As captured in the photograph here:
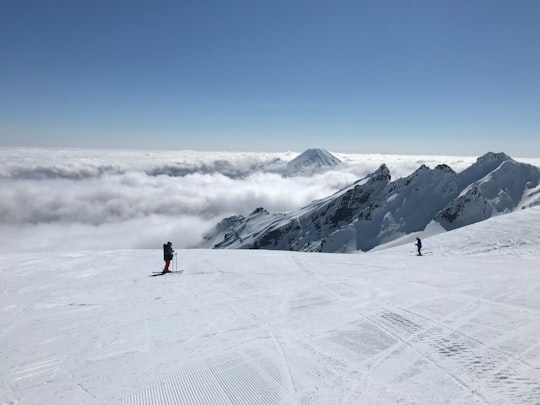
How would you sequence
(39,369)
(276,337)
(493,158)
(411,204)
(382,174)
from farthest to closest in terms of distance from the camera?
(382,174), (493,158), (411,204), (276,337), (39,369)

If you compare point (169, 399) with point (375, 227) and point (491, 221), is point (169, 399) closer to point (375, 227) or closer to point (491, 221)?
point (491, 221)

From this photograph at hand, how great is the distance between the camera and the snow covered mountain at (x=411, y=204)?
10738 cm

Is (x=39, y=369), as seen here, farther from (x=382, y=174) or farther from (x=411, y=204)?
(x=382, y=174)

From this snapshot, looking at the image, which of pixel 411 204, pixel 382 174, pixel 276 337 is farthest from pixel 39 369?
pixel 382 174

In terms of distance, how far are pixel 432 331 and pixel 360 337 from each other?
1749mm

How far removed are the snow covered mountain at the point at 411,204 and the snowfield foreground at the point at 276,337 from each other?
92.6 meters

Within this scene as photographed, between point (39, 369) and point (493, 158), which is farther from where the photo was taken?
point (493, 158)

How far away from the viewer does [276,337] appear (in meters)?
8.35

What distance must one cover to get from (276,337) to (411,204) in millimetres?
121344

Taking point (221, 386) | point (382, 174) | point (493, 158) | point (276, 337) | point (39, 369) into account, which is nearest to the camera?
point (221, 386)

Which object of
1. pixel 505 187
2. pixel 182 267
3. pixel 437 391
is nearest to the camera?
pixel 437 391

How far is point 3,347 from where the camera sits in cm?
816

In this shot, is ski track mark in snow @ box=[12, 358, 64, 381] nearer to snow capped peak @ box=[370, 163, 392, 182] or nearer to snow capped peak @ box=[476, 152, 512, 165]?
snow capped peak @ box=[476, 152, 512, 165]

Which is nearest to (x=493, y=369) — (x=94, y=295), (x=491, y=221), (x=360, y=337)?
(x=360, y=337)
